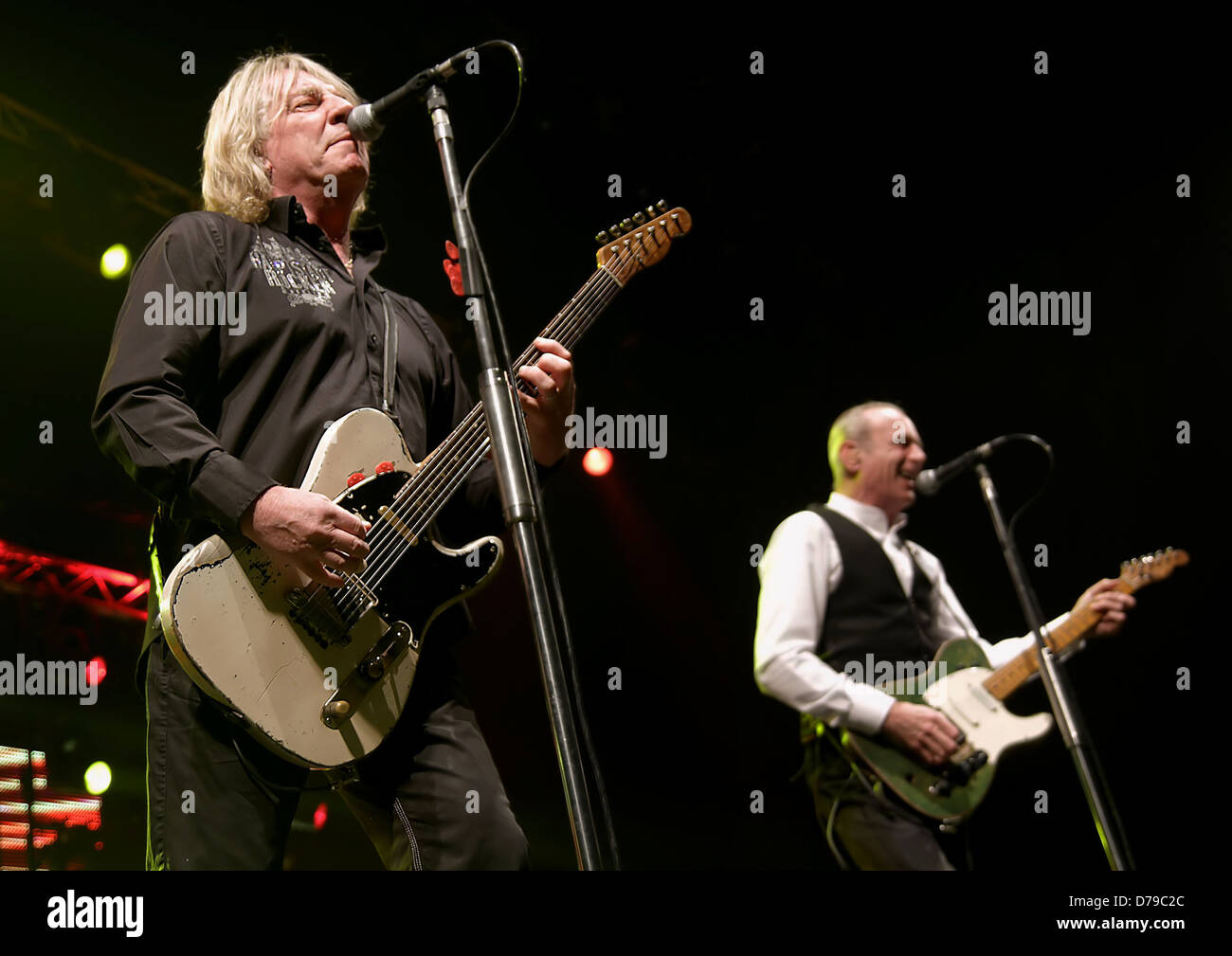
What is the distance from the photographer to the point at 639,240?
252 centimetres

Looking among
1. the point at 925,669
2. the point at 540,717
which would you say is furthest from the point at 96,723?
the point at 925,669

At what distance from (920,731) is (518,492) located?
191 centimetres

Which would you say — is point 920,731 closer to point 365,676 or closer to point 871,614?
point 871,614

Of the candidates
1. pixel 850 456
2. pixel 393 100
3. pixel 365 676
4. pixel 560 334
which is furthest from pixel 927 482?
pixel 393 100

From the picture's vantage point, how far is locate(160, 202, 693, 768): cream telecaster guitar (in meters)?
1.75

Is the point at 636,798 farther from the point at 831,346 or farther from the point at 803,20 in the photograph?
the point at 803,20

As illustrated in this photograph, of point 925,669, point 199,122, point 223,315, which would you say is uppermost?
point 199,122

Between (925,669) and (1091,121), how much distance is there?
192 cm

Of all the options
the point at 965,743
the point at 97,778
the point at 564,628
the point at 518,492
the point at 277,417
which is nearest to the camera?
the point at 564,628

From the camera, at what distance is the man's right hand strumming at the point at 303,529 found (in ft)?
5.73

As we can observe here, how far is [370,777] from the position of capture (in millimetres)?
1930

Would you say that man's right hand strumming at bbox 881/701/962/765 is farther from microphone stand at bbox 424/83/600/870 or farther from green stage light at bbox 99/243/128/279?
green stage light at bbox 99/243/128/279

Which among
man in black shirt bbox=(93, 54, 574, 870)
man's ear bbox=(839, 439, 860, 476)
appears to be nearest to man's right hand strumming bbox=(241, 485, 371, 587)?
man in black shirt bbox=(93, 54, 574, 870)

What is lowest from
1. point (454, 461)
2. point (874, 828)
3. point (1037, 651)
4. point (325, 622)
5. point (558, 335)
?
point (874, 828)
